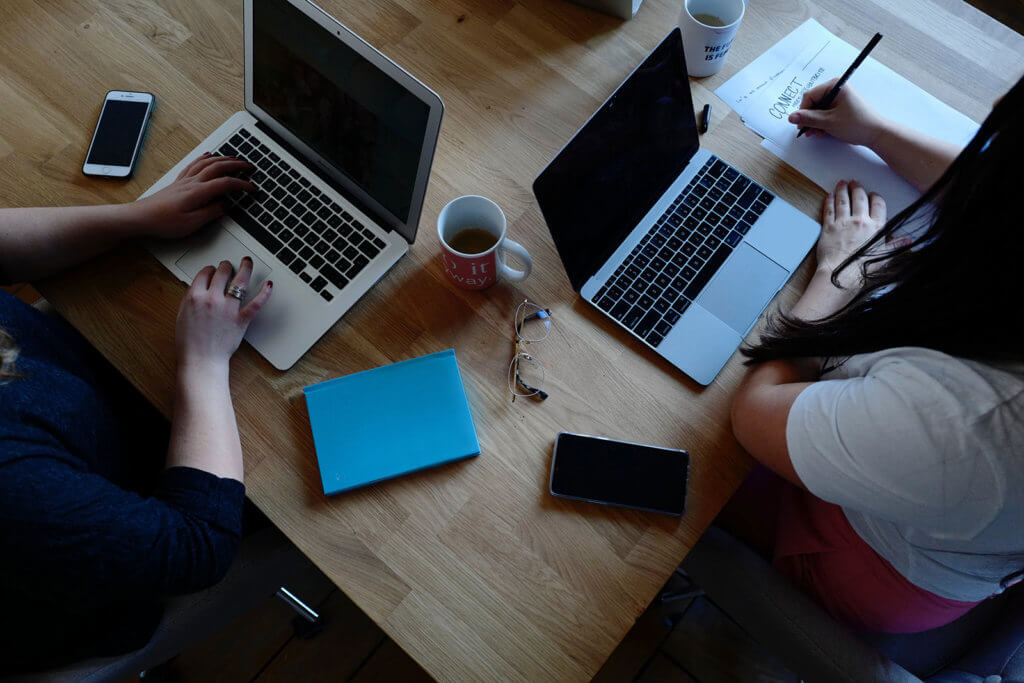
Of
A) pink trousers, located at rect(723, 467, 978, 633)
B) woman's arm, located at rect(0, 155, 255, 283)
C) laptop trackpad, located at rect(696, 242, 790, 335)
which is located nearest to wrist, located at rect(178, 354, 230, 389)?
woman's arm, located at rect(0, 155, 255, 283)

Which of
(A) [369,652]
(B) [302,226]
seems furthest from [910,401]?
(A) [369,652]

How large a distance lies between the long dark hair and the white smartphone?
1.07 m

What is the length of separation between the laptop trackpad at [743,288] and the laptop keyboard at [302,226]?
1.59 feet

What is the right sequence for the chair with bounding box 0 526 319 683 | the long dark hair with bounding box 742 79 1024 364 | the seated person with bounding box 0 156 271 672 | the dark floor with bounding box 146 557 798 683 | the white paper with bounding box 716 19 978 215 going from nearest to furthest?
the long dark hair with bounding box 742 79 1024 364 < the seated person with bounding box 0 156 271 672 < the chair with bounding box 0 526 319 683 < the white paper with bounding box 716 19 978 215 < the dark floor with bounding box 146 557 798 683

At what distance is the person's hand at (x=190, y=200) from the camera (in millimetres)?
950

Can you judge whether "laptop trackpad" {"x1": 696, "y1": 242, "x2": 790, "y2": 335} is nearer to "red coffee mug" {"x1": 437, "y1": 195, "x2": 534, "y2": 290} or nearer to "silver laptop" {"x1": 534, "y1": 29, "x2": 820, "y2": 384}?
"silver laptop" {"x1": 534, "y1": 29, "x2": 820, "y2": 384}

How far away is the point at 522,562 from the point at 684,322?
0.39 meters

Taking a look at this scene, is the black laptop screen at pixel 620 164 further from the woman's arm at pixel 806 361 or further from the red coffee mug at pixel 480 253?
the woman's arm at pixel 806 361

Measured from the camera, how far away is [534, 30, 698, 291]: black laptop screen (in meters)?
0.83

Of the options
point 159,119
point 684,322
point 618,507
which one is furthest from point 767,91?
point 159,119

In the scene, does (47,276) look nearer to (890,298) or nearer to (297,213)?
(297,213)

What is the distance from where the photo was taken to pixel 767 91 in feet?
3.55

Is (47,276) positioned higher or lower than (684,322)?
lower

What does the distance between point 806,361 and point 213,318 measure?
797 millimetres
